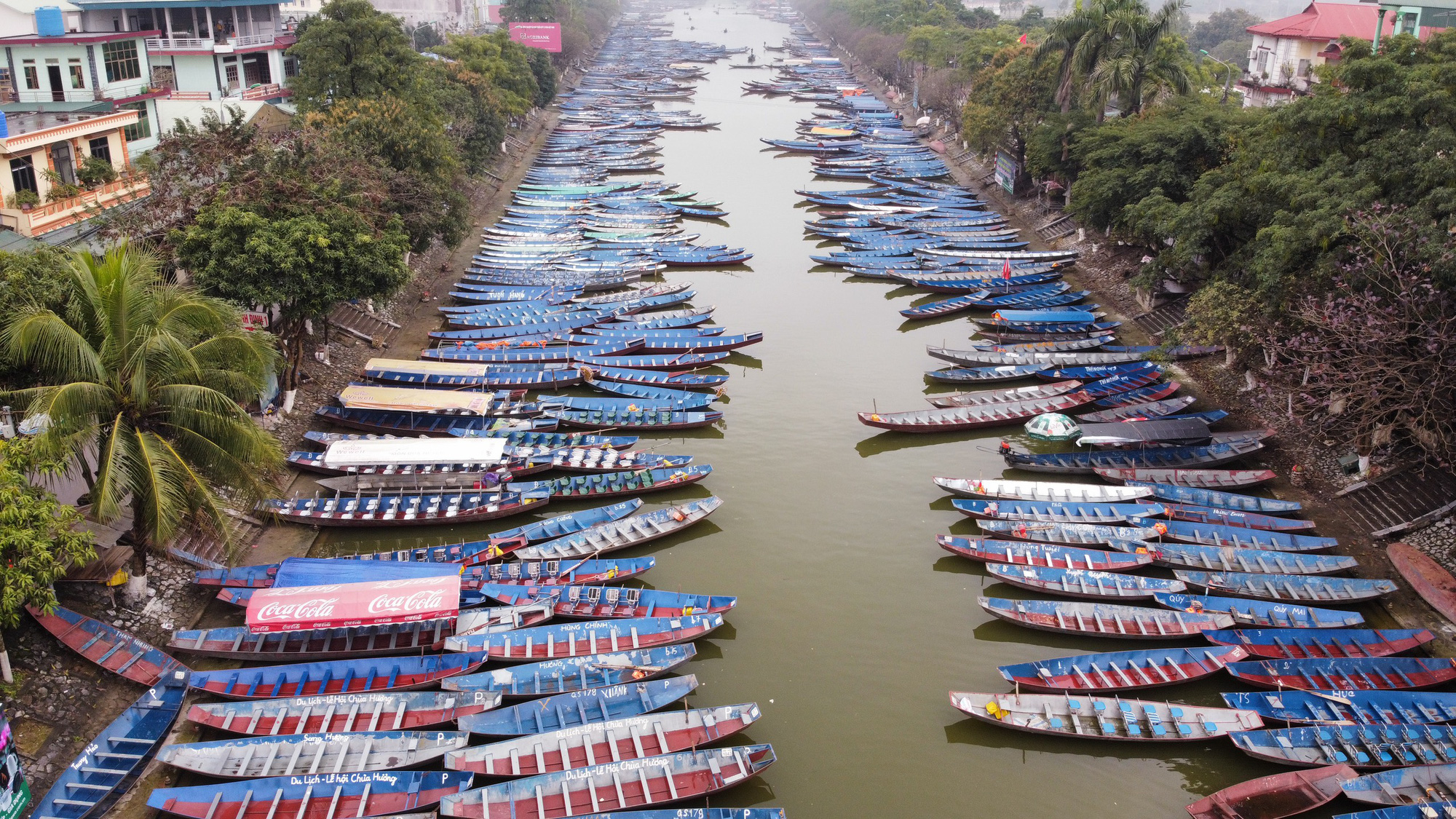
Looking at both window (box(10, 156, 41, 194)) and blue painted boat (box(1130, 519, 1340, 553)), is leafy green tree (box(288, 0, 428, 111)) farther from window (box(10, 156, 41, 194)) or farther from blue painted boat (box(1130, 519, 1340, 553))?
blue painted boat (box(1130, 519, 1340, 553))

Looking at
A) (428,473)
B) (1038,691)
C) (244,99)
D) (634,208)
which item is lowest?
(1038,691)

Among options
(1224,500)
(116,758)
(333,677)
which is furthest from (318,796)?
(1224,500)

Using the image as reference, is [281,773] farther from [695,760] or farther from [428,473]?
[428,473]

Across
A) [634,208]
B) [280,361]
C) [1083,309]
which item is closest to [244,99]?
[634,208]

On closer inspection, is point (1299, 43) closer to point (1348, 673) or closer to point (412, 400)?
point (1348, 673)

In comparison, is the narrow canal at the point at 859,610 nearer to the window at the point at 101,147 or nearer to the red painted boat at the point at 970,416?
the red painted boat at the point at 970,416

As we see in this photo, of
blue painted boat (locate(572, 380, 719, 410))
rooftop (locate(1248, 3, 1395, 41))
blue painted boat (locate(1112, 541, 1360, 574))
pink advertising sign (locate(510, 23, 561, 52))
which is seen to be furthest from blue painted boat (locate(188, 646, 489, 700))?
pink advertising sign (locate(510, 23, 561, 52))
